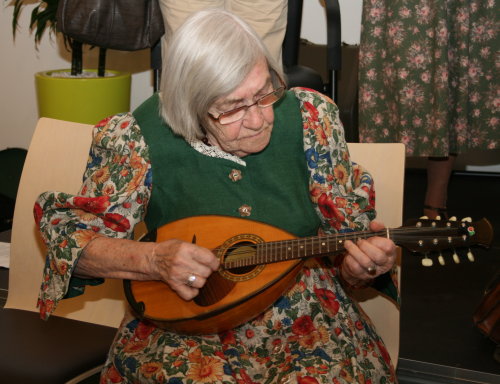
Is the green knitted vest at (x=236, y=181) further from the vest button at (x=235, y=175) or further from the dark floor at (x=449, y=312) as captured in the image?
the dark floor at (x=449, y=312)

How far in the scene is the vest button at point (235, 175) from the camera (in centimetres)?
174

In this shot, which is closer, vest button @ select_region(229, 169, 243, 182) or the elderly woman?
the elderly woman

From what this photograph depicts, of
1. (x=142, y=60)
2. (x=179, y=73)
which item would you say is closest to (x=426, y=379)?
(x=179, y=73)

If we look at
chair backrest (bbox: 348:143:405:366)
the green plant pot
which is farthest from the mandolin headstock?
the green plant pot

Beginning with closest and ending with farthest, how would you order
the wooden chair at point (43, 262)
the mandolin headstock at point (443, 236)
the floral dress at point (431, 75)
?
the mandolin headstock at point (443, 236), the wooden chair at point (43, 262), the floral dress at point (431, 75)

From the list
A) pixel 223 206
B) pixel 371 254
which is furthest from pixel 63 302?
pixel 371 254

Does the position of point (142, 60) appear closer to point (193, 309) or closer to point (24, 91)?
point (24, 91)

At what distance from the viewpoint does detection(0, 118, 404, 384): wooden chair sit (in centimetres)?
180

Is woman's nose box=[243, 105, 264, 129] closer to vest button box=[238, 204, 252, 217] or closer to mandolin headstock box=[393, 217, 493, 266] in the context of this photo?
vest button box=[238, 204, 252, 217]

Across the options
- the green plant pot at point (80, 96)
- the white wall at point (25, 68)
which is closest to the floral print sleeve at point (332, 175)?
the green plant pot at point (80, 96)

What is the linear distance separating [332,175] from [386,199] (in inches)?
7.2

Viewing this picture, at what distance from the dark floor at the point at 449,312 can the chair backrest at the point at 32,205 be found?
0.86 metres

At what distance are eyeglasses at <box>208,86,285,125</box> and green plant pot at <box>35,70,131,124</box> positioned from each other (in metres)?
2.39

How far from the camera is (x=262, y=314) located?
1691mm
